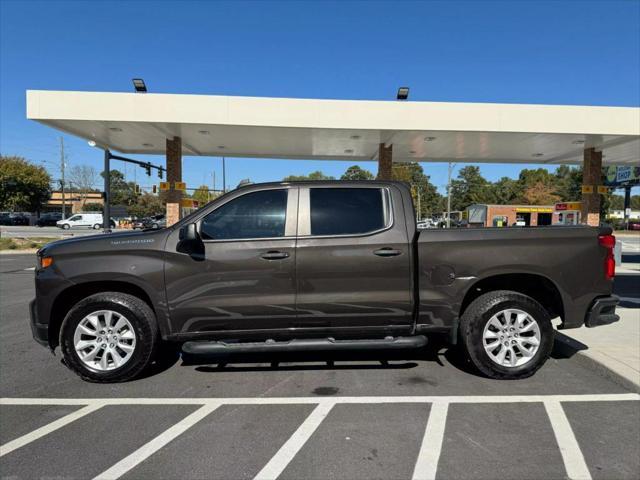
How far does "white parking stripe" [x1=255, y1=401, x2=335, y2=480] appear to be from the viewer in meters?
2.89

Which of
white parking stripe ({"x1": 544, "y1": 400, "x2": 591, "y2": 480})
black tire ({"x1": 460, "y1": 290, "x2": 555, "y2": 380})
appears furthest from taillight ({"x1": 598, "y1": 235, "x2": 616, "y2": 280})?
white parking stripe ({"x1": 544, "y1": 400, "x2": 591, "y2": 480})

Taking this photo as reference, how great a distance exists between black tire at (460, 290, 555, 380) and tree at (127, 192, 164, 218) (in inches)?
3414

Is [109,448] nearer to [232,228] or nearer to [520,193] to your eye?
[232,228]

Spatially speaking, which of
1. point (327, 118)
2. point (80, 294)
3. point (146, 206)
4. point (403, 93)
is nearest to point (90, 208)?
point (146, 206)

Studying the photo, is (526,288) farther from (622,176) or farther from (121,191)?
(121,191)

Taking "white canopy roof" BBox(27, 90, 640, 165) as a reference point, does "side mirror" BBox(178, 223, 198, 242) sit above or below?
below

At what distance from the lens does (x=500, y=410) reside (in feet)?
12.5

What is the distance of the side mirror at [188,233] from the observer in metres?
4.09

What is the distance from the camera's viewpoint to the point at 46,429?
3.48 m

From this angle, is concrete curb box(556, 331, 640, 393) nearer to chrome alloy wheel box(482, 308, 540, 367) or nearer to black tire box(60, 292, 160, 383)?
chrome alloy wheel box(482, 308, 540, 367)

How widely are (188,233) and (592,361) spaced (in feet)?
14.9

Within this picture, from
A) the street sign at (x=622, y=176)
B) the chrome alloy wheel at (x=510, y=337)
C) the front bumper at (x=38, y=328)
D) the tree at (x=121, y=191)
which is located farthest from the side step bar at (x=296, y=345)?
the tree at (x=121, y=191)

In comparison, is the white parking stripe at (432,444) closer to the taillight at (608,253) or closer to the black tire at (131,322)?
the taillight at (608,253)

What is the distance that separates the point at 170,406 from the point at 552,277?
392cm
